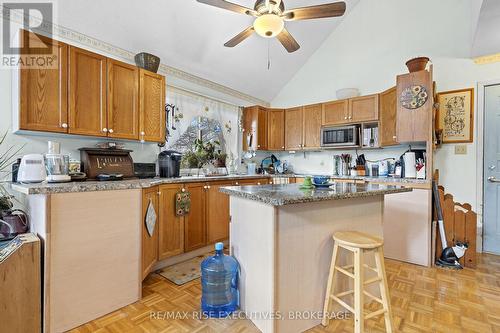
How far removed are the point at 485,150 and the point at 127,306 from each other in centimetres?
435

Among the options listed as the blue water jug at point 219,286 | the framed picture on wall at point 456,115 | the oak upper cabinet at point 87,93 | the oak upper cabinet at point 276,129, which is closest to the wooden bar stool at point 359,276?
the blue water jug at point 219,286

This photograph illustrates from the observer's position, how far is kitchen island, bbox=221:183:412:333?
1511mm

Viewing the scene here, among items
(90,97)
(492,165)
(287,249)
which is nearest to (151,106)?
(90,97)

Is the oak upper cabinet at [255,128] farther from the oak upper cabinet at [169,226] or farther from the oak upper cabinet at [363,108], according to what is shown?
the oak upper cabinet at [169,226]

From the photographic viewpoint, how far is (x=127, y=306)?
1.89m

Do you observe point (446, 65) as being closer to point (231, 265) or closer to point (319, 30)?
point (319, 30)

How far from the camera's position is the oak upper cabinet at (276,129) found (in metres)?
4.68

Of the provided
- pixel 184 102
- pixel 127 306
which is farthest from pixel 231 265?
pixel 184 102

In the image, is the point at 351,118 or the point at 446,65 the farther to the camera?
the point at 351,118

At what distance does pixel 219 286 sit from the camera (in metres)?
1.90

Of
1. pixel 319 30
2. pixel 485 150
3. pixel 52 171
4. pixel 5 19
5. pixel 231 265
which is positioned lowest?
pixel 231 265

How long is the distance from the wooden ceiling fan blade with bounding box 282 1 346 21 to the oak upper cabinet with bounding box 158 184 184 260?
6.78 feet

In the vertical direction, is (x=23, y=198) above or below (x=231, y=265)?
above

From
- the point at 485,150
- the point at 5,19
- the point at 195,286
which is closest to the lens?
the point at 5,19
